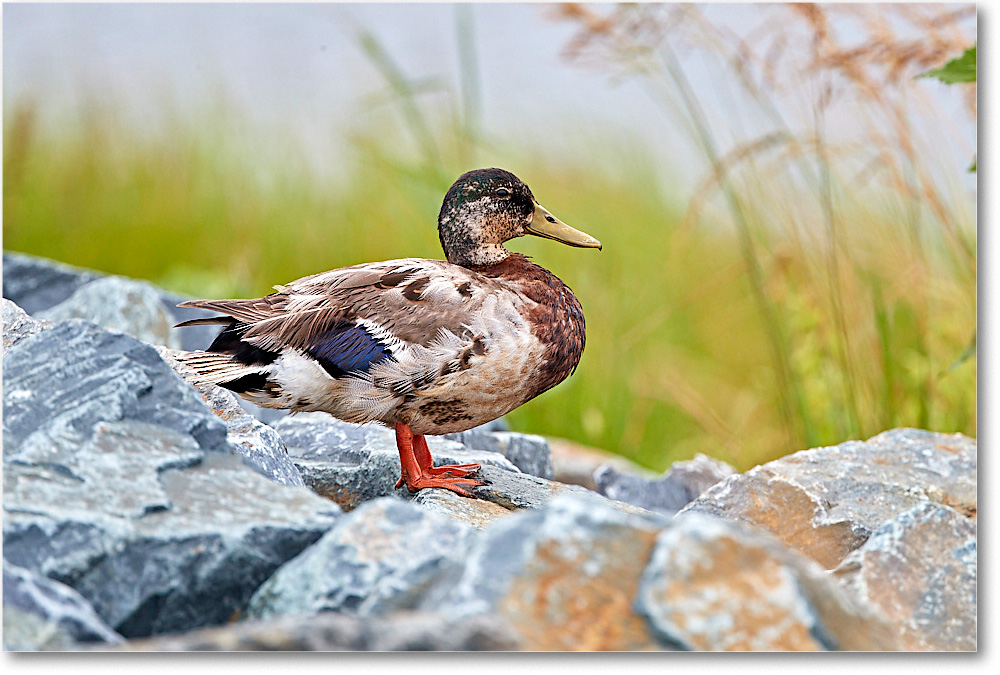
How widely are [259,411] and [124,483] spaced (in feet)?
5.08

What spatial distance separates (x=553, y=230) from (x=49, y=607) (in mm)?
1519

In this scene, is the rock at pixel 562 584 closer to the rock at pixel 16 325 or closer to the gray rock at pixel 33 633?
the gray rock at pixel 33 633

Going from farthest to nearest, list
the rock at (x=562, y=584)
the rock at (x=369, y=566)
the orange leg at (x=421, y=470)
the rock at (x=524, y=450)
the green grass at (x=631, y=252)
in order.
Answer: the green grass at (x=631, y=252), the rock at (x=524, y=450), the orange leg at (x=421, y=470), the rock at (x=369, y=566), the rock at (x=562, y=584)

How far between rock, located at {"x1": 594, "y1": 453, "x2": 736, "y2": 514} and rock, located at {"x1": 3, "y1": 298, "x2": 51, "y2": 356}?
1835 millimetres

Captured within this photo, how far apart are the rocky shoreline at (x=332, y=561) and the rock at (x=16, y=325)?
51cm

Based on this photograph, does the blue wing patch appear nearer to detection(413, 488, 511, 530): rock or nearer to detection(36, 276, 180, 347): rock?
detection(413, 488, 511, 530): rock

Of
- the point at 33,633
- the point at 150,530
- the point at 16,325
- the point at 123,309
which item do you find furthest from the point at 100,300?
the point at 33,633

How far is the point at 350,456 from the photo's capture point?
2.92 metres

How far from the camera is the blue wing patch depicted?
228 cm

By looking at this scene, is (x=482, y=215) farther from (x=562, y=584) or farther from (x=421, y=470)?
(x=562, y=584)

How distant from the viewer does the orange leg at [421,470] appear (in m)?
2.49

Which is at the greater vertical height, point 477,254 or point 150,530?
point 477,254

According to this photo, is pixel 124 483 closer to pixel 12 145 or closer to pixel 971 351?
pixel 971 351

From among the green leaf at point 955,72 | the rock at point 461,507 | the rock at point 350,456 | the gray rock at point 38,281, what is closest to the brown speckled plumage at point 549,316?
the rock at point 461,507
